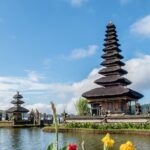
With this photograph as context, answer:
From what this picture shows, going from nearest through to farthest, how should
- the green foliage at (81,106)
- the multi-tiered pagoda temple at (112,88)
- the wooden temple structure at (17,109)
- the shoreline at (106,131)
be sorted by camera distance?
the shoreline at (106,131), the multi-tiered pagoda temple at (112,88), the wooden temple structure at (17,109), the green foliage at (81,106)

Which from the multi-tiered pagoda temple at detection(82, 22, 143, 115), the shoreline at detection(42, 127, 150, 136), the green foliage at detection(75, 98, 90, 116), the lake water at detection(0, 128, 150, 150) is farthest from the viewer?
the green foliage at detection(75, 98, 90, 116)

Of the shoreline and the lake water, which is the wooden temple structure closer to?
the shoreline

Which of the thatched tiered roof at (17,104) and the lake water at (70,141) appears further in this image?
the thatched tiered roof at (17,104)

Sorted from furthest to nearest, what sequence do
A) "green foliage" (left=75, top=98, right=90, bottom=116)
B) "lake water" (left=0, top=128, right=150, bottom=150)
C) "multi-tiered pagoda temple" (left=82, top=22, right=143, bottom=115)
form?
"green foliage" (left=75, top=98, right=90, bottom=116)
"multi-tiered pagoda temple" (left=82, top=22, right=143, bottom=115)
"lake water" (left=0, top=128, right=150, bottom=150)

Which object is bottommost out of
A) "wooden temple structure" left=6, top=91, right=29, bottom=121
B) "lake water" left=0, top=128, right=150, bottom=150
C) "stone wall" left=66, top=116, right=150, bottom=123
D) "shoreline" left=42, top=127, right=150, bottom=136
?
"lake water" left=0, top=128, right=150, bottom=150

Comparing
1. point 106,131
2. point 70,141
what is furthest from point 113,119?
point 70,141

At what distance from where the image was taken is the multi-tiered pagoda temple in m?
56.3

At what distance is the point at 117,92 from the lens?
55500 millimetres

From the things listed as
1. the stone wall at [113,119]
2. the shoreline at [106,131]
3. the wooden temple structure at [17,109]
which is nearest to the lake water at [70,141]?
the shoreline at [106,131]

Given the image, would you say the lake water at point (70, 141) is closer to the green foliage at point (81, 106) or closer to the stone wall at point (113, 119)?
the stone wall at point (113, 119)

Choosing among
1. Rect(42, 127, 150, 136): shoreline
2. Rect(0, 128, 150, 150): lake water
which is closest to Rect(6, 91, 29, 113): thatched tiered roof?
Rect(42, 127, 150, 136): shoreline

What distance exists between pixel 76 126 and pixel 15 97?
27802mm

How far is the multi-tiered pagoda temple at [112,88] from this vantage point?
56281 millimetres

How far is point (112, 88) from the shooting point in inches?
2280
